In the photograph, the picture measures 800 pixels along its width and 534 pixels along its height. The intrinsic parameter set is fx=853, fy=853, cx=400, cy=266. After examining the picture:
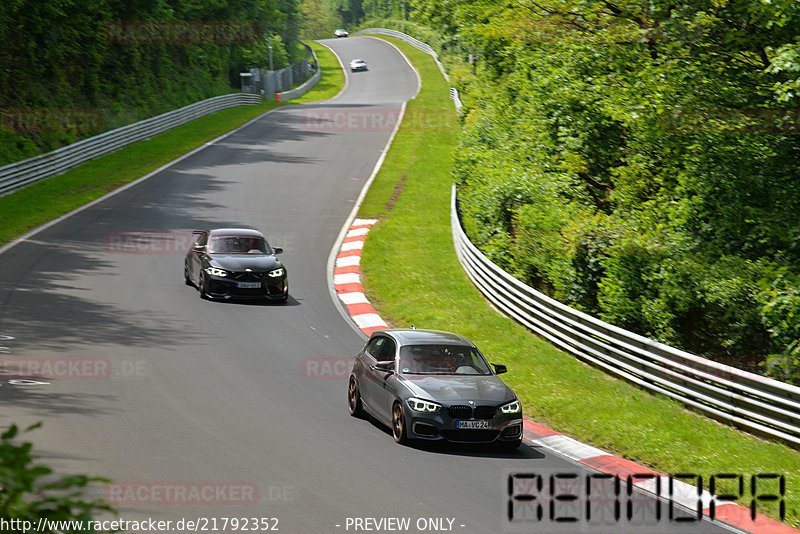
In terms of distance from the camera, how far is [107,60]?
44969 millimetres

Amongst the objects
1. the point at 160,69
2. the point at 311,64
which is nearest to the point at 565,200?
the point at 160,69

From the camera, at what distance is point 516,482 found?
30.6 ft

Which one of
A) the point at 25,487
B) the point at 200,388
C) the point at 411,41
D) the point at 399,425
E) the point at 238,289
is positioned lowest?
the point at 238,289

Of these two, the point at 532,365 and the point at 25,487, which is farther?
the point at 532,365

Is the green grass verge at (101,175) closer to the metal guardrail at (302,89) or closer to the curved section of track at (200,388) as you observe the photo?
the curved section of track at (200,388)

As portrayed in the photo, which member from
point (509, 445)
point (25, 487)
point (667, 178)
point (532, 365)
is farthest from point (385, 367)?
point (667, 178)

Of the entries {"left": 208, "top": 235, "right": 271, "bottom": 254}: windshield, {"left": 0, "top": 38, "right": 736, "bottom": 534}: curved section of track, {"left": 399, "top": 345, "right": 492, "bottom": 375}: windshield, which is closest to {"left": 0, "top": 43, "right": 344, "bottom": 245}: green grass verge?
{"left": 0, "top": 38, "right": 736, "bottom": 534}: curved section of track

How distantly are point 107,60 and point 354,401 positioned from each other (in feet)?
125

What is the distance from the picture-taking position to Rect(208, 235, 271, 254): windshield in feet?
65.5

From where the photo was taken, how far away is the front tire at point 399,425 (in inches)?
419

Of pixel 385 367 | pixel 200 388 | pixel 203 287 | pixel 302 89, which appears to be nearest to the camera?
pixel 385 367

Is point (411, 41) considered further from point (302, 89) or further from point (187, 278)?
point (187, 278)

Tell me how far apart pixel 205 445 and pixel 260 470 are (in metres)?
1.13

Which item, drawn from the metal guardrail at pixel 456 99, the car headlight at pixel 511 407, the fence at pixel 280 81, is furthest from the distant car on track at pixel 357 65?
the car headlight at pixel 511 407
